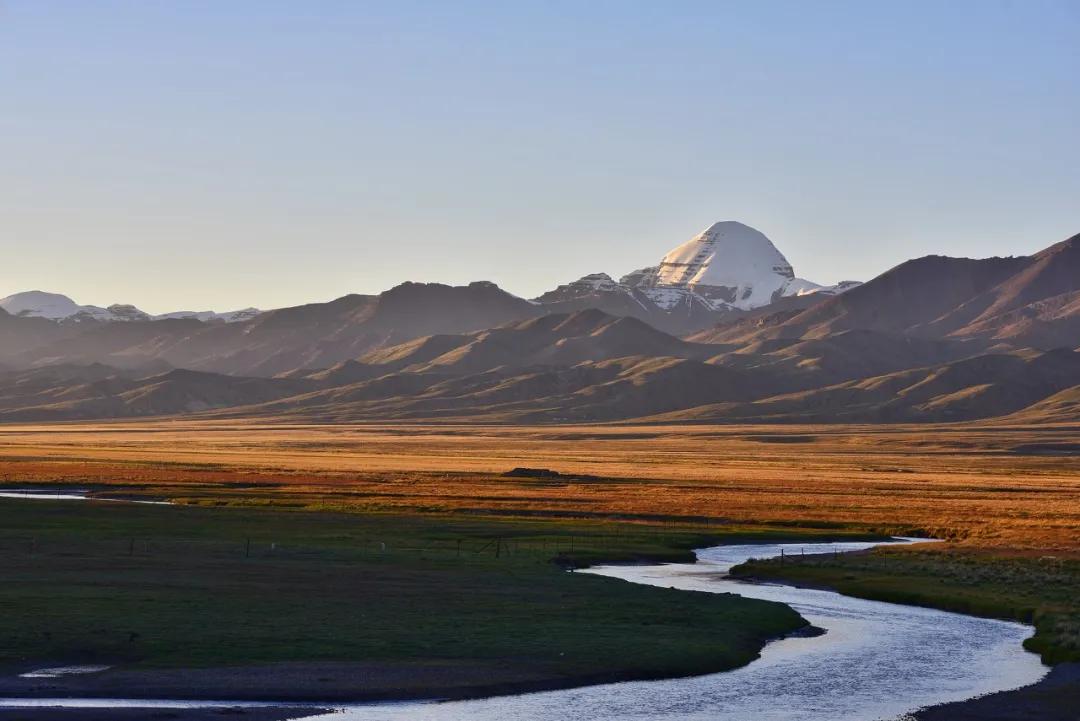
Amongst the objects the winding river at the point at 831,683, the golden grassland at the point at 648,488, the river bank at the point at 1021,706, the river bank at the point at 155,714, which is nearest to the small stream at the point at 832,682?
the winding river at the point at 831,683

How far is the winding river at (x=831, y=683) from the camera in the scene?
3588 cm

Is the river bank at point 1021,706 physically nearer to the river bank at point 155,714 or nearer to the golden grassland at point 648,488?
the river bank at point 155,714

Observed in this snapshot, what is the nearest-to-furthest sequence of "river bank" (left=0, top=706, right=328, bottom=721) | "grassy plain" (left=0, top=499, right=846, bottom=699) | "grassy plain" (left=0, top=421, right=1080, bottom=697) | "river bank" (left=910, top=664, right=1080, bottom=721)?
"river bank" (left=0, top=706, right=328, bottom=721), "river bank" (left=910, top=664, right=1080, bottom=721), "grassy plain" (left=0, top=499, right=846, bottom=699), "grassy plain" (left=0, top=421, right=1080, bottom=697)

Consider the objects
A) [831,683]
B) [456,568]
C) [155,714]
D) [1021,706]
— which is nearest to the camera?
[155,714]

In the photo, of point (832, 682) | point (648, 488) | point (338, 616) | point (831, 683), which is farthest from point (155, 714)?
point (648, 488)

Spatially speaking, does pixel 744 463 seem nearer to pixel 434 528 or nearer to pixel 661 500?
pixel 661 500

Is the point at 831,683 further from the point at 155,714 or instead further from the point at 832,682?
the point at 155,714

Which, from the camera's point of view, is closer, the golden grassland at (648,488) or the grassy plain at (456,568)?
the grassy plain at (456,568)

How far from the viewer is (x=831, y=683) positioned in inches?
1592

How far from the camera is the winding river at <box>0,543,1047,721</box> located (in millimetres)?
35875

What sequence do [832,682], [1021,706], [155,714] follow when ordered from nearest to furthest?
[155,714] → [1021,706] → [832,682]

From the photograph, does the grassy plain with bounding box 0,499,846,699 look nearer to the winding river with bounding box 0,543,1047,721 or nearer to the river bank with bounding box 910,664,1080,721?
the winding river with bounding box 0,543,1047,721

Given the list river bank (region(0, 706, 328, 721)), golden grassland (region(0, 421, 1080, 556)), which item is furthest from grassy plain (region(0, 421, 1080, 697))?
river bank (region(0, 706, 328, 721))

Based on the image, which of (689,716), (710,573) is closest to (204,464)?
(710,573)
